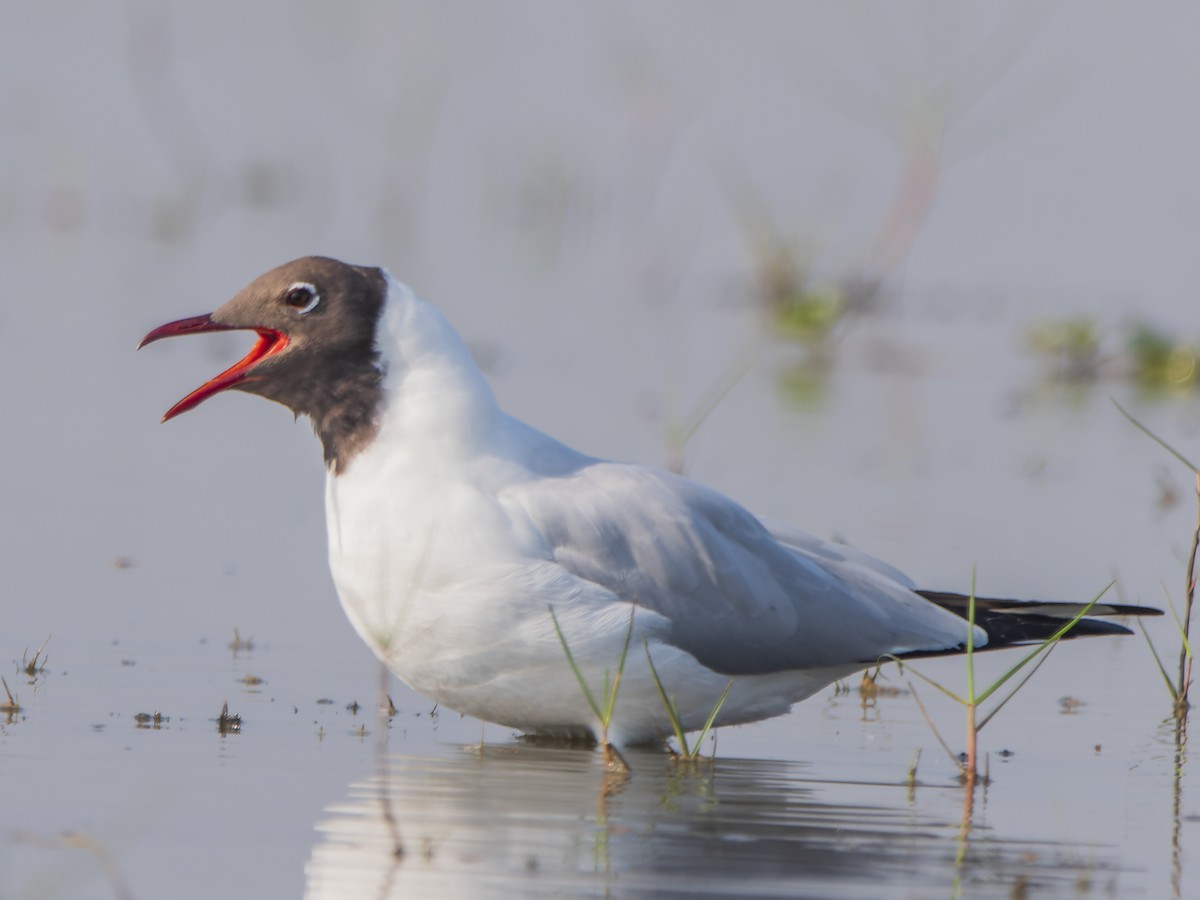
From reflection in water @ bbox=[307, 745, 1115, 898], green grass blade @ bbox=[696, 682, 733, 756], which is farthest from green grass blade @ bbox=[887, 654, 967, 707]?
green grass blade @ bbox=[696, 682, 733, 756]

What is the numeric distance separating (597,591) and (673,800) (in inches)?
25.7

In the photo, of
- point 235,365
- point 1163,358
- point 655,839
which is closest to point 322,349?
point 235,365

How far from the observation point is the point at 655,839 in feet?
16.8

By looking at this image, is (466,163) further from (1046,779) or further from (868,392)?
(1046,779)

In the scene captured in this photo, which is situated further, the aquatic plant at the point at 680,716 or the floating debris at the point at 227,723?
the floating debris at the point at 227,723

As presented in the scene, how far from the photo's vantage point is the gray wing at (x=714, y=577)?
6027 mm

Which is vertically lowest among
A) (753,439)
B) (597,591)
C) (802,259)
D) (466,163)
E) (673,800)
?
(673,800)

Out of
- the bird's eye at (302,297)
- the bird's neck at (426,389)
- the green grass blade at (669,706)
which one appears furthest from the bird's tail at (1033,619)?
the bird's eye at (302,297)

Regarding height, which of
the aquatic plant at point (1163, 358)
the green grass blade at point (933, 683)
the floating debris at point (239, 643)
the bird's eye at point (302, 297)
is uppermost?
the aquatic plant at point (1163, 358)

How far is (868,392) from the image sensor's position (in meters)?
12.9

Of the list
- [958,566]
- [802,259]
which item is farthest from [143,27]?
[958,566]

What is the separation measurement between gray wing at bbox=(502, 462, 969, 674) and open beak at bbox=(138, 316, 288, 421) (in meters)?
0.86

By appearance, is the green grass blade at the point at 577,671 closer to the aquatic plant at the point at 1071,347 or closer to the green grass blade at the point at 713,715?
the green grass blade at the point at 713,715

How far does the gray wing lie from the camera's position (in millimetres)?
6027
